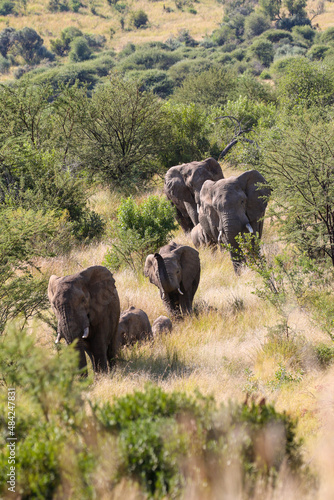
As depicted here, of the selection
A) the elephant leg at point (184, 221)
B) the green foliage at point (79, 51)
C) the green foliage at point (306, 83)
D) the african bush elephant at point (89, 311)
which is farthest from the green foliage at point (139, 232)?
the green foliage at point (79, 51)

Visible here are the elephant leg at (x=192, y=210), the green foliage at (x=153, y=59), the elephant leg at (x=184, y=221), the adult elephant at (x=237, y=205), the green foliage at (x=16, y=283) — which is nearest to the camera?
the green foliage at (x=16, y=283)

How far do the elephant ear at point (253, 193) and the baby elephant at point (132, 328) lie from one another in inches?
152

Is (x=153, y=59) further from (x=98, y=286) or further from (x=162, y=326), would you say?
(x=98, y=286)

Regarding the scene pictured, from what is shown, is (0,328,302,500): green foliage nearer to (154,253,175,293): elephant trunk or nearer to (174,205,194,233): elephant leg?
(154,253,175,293): elephant trunk

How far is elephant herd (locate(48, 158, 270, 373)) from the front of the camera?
5441 millimetres

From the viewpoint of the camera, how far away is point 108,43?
72125mm

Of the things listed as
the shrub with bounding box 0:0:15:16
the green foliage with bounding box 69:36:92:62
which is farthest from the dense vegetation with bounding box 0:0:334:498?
the shrub with bounding box 0:0:15:16

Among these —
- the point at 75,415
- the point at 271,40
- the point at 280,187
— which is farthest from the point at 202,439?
the point at 271,40

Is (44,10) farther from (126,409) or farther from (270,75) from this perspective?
(126,409)

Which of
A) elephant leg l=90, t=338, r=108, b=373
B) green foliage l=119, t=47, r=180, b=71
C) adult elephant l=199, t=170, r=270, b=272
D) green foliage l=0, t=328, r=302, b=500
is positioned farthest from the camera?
green foliage l=119, t=47, r=180, b=71

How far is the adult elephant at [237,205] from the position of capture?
9.45 meters

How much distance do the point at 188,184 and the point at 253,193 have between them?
3386 mm

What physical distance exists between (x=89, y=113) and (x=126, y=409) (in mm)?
15107

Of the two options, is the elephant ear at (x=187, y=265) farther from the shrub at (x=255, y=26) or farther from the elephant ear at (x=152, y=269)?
the shrub at (x=255, y=26)
